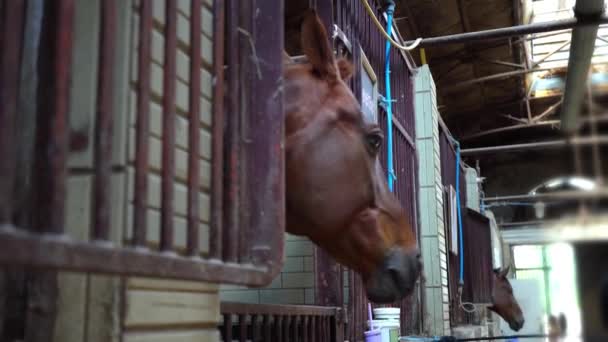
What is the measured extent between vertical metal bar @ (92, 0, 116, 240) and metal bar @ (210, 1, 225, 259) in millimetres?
476

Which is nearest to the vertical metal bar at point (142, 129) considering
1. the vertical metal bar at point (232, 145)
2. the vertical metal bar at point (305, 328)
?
the vertical metal bar at point (232, 145)

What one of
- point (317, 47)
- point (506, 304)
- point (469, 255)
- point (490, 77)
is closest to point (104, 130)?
point (317, 47)

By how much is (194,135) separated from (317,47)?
1.17 metres

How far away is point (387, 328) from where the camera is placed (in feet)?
13.4

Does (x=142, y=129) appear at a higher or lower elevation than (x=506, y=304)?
higher

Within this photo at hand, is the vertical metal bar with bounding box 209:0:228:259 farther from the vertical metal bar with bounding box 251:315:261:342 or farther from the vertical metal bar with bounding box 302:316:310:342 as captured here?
the vertical metal bar with bounding box 302:316:310:342

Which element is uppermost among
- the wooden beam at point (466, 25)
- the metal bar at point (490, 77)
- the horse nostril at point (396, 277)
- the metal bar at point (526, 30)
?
the wooden beam at point (466, 25)

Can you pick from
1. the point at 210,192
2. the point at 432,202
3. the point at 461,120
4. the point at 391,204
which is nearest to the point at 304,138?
the point at 391,204

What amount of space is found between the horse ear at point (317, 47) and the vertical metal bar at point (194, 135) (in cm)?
87

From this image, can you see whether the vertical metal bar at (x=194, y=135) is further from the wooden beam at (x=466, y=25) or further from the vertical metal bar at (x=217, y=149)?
the wooden beam at (x=466, y=25)

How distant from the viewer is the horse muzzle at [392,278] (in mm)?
2541

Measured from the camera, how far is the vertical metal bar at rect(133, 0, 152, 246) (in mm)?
1211

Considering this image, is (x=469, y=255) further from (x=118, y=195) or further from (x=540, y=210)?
(x=540, y=210)

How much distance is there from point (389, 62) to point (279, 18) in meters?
4.32
